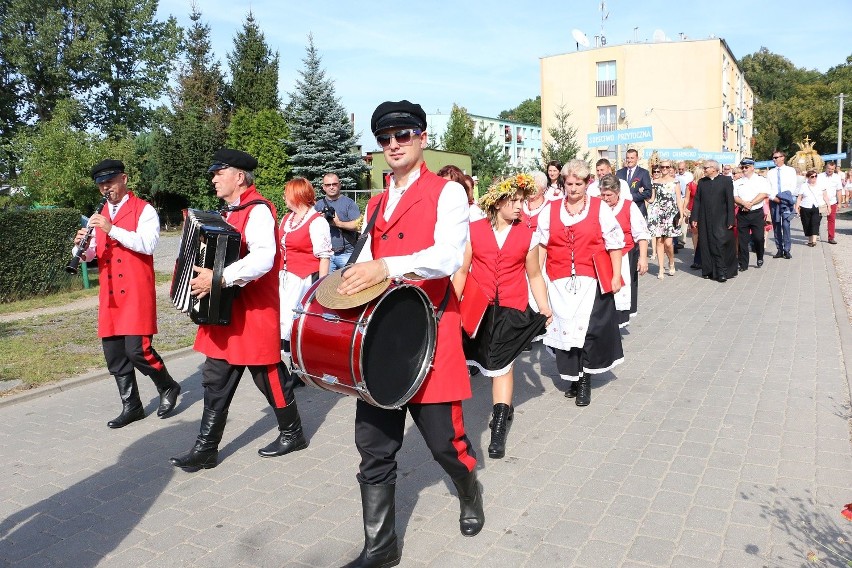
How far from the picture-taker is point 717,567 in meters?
3.36

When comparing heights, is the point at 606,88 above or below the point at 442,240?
above

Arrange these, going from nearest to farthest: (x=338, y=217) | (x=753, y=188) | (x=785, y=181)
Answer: (x=338, y=217) → (x=753, y=188) → (x=785, y=181)

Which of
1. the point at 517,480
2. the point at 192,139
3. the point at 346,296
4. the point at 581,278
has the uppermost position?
the point at 192,139

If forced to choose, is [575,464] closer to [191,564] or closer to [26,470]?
[191,564]

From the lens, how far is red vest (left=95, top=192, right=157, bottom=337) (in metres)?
5.57

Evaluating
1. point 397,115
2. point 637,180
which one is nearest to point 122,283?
point 397,115

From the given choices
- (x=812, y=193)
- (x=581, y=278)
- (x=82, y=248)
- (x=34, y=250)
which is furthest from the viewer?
(x=812, y=193)

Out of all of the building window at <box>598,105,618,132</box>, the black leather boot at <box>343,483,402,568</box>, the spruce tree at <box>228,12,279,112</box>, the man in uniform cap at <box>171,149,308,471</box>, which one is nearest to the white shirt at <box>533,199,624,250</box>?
the man in uniform cap at <box>171,149,308,471</box>

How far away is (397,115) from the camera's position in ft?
10.4

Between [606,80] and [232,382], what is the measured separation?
52807mm

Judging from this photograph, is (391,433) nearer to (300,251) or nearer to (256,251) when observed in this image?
(256,251)

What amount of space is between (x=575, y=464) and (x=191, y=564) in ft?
8.15

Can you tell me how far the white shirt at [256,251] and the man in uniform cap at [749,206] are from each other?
11.8 m

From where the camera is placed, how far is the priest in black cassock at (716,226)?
1284cm
